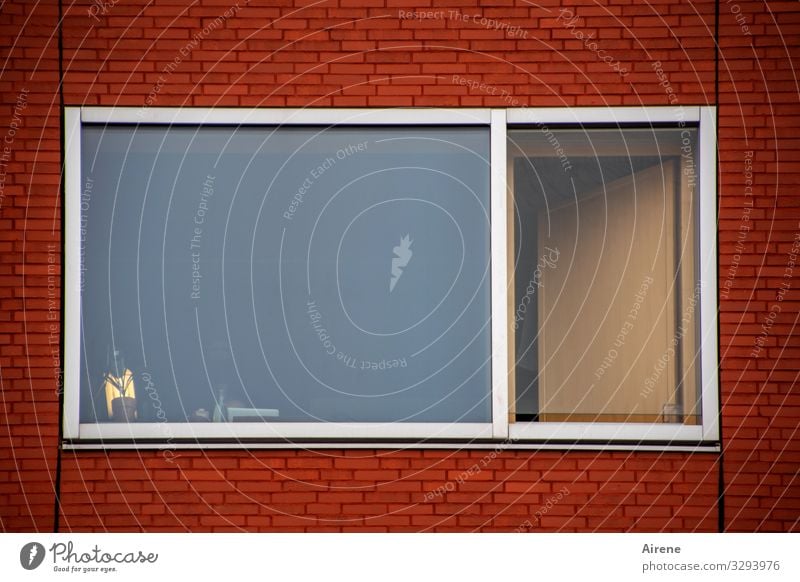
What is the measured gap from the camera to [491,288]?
23.2ft

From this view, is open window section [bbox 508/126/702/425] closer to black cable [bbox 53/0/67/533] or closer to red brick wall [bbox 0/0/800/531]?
red brick wall [bbox 0/0/800/531]

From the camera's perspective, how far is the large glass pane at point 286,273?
23.2 feet

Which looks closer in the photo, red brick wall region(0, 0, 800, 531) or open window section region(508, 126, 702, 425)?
red brick wall region(0, 0, 800, 531)

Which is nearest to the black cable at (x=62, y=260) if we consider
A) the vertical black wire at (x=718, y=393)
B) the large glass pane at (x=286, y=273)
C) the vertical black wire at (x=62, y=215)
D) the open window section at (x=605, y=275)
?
the vertical black wire at (x=62, y=215)

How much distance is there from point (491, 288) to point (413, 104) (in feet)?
4.08

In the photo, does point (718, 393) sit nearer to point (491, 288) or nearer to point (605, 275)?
point (605, 275)

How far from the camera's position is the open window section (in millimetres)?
7090

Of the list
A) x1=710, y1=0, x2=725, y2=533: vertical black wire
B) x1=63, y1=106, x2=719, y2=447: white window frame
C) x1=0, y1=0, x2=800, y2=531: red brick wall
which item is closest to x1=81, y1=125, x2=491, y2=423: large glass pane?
x1=63, y1=106, x2=719, y2=447: white window frame

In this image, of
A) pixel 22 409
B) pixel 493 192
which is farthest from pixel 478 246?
pixel 22 409

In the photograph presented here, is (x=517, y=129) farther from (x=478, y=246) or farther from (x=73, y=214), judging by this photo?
(x=73, y=214)

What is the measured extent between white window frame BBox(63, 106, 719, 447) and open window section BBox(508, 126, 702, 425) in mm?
84

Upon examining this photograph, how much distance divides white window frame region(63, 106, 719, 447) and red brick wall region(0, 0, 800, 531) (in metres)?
0.08

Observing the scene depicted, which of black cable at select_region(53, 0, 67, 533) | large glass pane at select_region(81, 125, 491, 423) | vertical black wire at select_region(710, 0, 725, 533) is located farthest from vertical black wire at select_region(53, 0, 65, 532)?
vertical black wire at select_region(710, 0, 725, 533)

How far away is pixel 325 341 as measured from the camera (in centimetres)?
708
